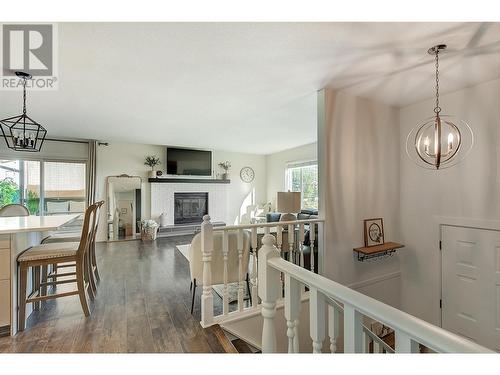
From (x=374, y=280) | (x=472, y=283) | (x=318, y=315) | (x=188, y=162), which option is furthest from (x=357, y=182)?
(x=188, y=162)

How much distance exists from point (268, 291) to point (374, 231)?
2.41 metres

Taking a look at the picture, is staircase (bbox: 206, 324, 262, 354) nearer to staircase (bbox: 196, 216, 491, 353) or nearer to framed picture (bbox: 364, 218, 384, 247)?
staircase (bbox: 196, 216, 491, 353)

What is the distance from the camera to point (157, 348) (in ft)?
5.85

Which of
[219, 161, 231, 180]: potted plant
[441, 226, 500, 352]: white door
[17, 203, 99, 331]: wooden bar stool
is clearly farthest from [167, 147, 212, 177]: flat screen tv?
[441, 226, 500, 352]: white door

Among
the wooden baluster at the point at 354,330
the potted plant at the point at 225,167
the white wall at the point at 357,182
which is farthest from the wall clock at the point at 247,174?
the wooden baluster at the point at 354,330

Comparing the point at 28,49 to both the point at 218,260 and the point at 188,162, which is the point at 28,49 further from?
the point at 188,162

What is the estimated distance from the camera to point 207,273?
6.96 ft

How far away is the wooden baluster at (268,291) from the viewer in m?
1.03

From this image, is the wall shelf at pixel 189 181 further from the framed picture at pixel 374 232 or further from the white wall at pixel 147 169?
the framed picture at pixel 374 232

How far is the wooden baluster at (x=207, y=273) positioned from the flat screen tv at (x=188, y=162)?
451cm

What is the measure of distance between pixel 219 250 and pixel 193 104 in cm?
197
